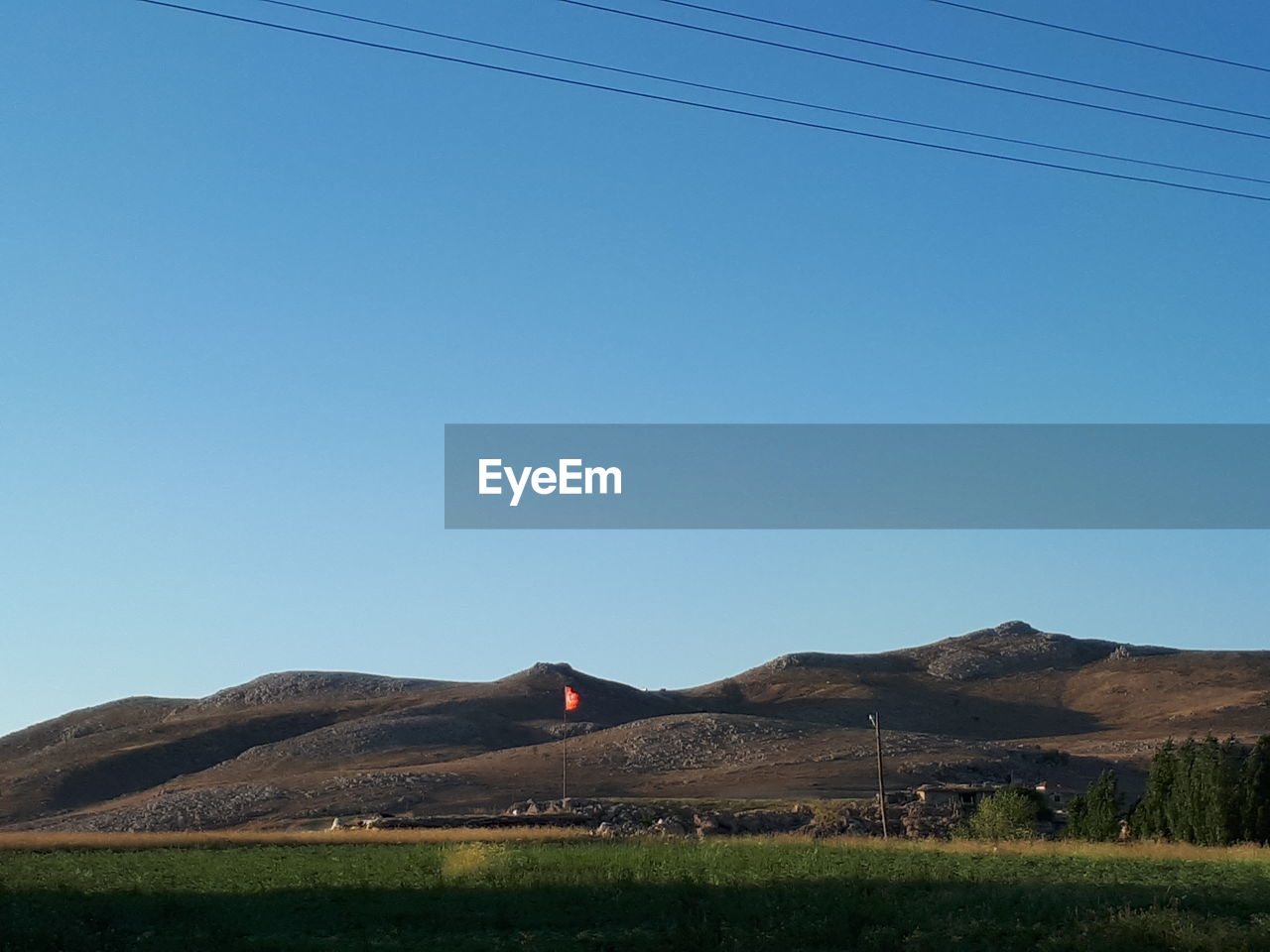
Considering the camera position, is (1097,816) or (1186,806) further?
(1097,816)

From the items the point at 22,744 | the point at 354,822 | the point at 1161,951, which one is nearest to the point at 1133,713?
the point at 354,822

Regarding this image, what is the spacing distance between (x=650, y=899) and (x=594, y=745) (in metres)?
101

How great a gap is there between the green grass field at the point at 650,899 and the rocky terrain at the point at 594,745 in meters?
27.0

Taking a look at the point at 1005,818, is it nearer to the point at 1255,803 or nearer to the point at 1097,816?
the point at 1097,816

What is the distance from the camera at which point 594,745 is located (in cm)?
13362

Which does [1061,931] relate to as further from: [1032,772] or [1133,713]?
[1133,713]

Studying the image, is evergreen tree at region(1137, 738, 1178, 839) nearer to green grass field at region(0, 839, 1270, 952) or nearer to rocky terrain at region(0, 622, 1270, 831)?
rocky terrain at region(0, 622, 1270, 831)

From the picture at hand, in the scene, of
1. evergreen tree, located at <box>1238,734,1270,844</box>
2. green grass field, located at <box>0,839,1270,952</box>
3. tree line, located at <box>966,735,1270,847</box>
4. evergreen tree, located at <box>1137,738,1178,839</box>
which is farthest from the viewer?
evergreen tree, located at <box>1137,738,1178,839</box>

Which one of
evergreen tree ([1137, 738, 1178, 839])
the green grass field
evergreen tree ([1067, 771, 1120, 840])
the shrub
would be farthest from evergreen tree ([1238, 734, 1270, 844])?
the green grass field

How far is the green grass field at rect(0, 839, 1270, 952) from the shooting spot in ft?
88.1

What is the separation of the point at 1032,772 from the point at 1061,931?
3421 inches

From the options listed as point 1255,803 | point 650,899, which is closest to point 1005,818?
point 1255,803

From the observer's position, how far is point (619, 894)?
35.3m

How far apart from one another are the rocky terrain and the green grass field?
27.0 m
